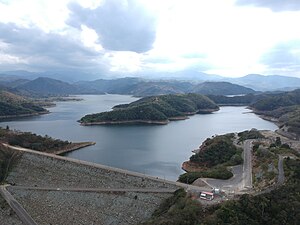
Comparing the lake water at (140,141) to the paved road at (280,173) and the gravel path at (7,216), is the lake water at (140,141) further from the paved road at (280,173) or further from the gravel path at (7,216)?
the gravel path at (7,216)

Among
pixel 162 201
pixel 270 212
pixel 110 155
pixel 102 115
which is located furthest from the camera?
pixel 102 115

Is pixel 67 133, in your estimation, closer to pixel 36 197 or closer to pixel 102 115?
pixel 102 115

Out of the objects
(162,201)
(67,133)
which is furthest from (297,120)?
(162,201)

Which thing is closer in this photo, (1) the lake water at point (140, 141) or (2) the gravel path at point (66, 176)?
(2) the gravel path at point (66, 176)

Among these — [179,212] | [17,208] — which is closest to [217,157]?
[179,212]

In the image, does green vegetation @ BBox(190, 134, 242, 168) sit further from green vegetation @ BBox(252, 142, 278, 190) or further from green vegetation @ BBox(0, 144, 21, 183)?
green vegetation @ BBox(0, 144, 21, 183)

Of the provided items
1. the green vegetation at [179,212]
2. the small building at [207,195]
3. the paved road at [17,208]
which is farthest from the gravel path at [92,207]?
the small building at [207,195]

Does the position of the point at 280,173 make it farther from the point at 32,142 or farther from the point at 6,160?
the point at 32,142
